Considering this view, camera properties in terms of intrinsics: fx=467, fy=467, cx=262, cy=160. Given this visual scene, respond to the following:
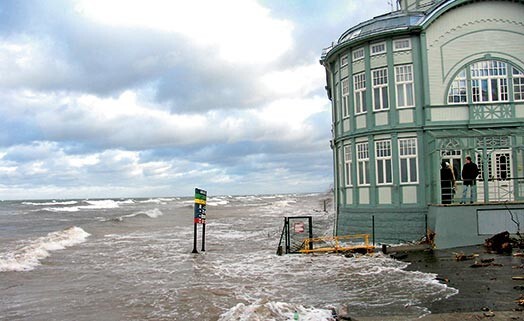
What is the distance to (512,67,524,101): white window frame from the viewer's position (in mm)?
19906

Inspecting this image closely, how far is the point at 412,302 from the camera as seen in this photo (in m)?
10.1

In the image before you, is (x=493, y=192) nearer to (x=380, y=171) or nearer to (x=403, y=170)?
(x=403, y=170)

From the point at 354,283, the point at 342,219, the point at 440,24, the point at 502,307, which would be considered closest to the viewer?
the point at 502,307

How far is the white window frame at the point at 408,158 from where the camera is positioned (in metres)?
19.8

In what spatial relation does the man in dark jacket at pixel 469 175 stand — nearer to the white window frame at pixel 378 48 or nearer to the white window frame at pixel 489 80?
the white window frame at pixel 489 80

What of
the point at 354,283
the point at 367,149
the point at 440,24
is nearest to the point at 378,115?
the point at 367,149

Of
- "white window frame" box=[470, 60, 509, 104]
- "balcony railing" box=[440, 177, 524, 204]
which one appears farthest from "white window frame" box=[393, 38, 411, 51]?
"balcony railing" box=[440, 177, 524, 204]

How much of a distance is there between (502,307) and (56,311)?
9.94 m

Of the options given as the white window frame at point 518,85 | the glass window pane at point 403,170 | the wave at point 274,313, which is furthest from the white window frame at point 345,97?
the wave at point 274,313

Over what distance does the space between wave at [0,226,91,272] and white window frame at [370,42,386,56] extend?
16.7 metres

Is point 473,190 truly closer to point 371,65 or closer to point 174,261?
point 371,65

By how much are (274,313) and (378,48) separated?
14.5 m

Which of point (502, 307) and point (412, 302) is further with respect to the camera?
point (412, 302)

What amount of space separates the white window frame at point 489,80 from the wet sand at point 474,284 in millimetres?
7076
